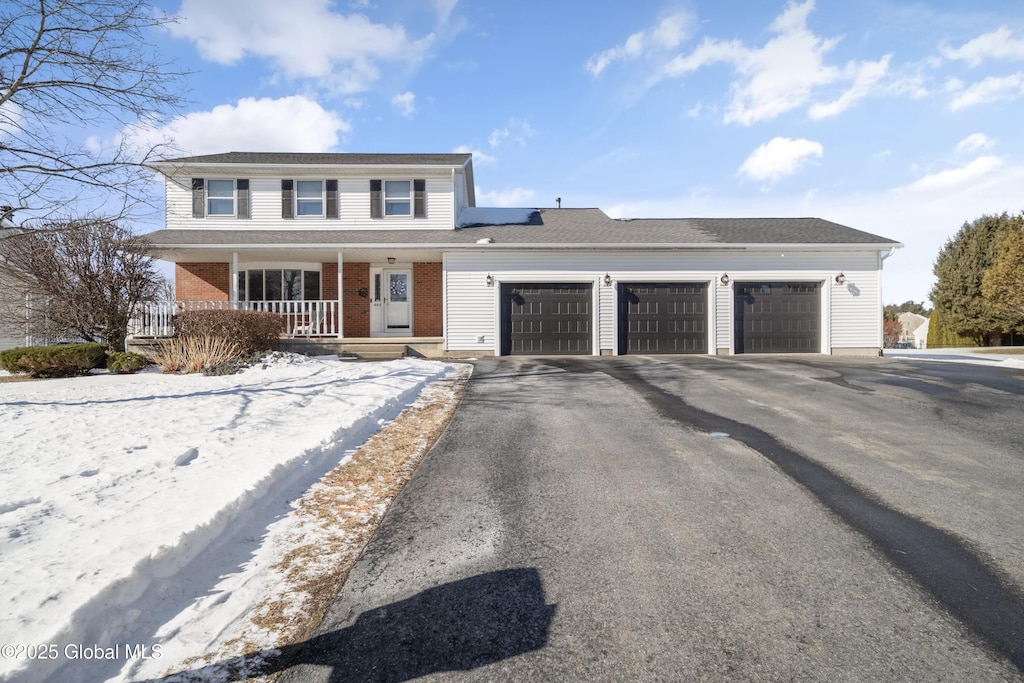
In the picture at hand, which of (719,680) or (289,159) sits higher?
(289,159)

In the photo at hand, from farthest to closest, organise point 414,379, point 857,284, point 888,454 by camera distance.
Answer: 1. point 857,284
2. point 414,379
3. point 888,454

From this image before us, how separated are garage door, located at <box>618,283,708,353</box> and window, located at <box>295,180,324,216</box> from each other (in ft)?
31.7

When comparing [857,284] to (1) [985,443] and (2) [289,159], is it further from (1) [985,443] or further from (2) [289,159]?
(2) [289,159]

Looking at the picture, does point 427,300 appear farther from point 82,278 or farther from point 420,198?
point 82,278

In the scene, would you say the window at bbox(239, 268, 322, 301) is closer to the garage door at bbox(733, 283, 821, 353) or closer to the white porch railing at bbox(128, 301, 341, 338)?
the white porch railing at bbox(128, 301, 341, 338)

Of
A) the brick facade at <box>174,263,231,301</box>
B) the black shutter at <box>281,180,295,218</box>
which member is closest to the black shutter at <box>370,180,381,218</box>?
the black shutter at <box>281,180,295,218</box>

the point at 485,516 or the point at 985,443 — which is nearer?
the point at 485,516

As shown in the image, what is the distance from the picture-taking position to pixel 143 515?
3123 mm

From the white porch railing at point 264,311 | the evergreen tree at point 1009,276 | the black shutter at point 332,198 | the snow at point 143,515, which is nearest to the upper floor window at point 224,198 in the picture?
the black shutter at point 332,198

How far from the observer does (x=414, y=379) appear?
9055mm

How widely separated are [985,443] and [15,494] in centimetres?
834

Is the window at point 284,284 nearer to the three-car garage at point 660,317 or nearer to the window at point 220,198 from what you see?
the window at point 220,198

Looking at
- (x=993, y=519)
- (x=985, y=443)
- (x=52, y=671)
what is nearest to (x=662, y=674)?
(x=52, y=671)

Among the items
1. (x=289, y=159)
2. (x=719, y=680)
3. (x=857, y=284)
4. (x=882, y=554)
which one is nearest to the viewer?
(x=719, y=680)
